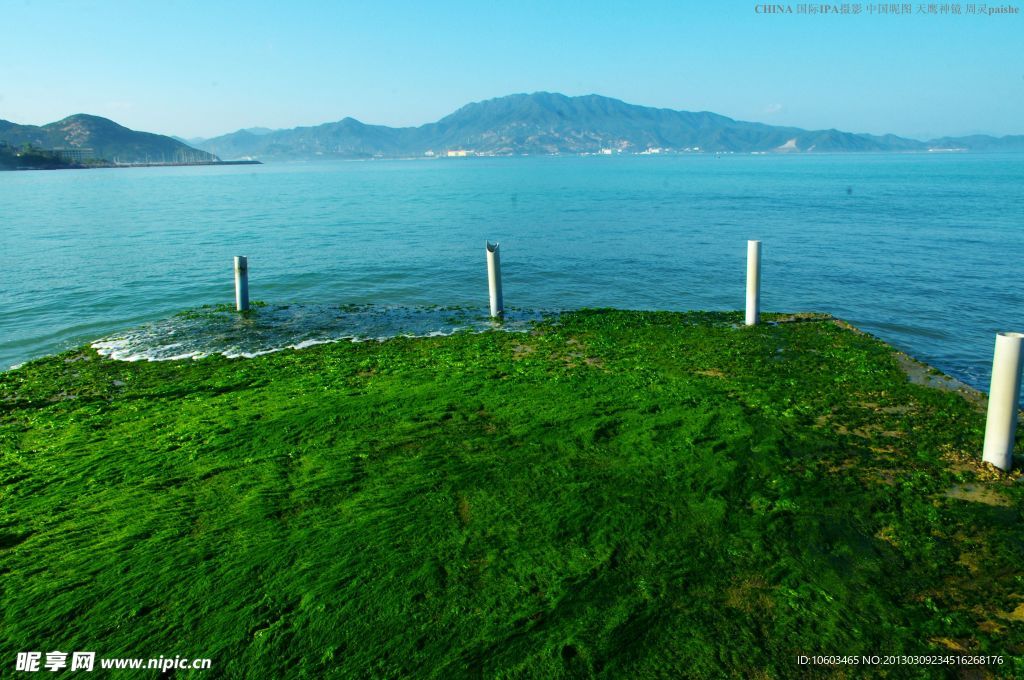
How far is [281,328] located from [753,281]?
11316mm

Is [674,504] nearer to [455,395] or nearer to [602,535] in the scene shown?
[602,535]

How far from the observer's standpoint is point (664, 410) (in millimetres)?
8906

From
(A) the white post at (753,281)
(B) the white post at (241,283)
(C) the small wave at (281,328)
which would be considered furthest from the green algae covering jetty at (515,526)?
(B) the white post at (241,283)

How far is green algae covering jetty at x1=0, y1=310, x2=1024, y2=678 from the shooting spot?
15.0 feet

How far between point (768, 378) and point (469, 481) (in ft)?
19.9

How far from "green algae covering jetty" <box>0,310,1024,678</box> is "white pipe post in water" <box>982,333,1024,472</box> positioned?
235mm

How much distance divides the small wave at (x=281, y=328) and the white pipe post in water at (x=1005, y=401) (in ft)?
30.4

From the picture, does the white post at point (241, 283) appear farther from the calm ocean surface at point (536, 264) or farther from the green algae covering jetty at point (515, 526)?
the green algae covering jetty at point (515, 526)

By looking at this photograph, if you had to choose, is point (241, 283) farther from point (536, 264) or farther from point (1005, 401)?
point (1005, 401)

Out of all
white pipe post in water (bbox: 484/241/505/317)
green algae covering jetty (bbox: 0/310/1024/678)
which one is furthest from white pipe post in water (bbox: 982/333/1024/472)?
white pipe post in water (bbox: 484/241/505/317)

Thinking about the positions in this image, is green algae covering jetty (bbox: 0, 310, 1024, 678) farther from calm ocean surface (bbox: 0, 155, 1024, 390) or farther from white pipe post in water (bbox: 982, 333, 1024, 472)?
calm ocean surface (bbox: 0, 155, 1024, 390)

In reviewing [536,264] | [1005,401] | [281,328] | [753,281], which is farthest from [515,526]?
[536,264]

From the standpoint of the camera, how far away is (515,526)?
236 inches

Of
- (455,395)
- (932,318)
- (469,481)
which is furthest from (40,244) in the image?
(932,318)
